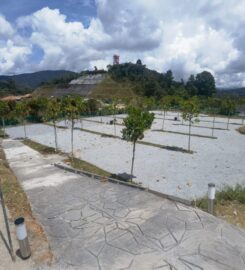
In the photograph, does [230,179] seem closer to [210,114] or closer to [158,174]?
[158,174]

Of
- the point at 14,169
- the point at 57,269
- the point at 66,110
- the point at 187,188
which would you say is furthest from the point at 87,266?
the point at 66,110

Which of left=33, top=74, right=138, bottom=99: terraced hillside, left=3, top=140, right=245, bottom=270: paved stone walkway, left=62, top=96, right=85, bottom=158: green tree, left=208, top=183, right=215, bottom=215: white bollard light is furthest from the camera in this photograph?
left=33, top=74, right=138, bottom=99: terraced hillside

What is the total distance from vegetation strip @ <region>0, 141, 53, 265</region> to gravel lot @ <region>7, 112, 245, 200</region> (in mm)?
5139

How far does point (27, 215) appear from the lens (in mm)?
6984

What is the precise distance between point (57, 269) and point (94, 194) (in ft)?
12.1

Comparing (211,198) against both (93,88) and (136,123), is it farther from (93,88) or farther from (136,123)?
(93,88)

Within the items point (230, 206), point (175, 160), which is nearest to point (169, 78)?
point (175, 160)

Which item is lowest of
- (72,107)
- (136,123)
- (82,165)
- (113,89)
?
(82,165)

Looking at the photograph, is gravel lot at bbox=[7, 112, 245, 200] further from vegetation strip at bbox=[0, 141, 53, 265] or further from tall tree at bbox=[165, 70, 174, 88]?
tall tree at bbox=[165, 70, 174, 88]

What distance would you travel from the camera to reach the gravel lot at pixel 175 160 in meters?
11.4

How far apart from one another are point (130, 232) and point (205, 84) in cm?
8728

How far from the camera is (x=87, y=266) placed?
480 cm

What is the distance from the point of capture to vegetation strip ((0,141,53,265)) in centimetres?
516

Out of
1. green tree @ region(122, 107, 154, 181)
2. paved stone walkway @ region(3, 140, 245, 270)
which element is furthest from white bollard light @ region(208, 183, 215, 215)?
green tree @ region(122, 107, 154, 181)
